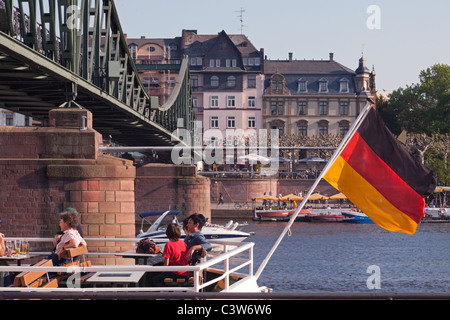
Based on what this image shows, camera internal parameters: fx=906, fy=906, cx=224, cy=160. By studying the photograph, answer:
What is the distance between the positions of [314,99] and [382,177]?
345ft

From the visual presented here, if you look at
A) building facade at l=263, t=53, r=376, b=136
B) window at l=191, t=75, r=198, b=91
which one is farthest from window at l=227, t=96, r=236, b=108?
window at l=191, t=75, r=198, b=91

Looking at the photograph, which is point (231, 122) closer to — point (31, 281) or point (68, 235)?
point (68, 235)

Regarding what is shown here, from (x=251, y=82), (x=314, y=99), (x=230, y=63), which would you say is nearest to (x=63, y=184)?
(x=230, y=63)

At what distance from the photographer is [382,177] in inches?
430

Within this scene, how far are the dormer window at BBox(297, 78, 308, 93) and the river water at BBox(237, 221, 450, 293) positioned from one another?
167 feet

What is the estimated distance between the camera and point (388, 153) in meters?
11.0

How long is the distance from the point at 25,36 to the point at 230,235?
24.7 metres

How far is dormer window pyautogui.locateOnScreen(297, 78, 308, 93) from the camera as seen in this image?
115 meters

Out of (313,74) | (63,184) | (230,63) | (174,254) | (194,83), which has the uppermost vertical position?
(230,63)

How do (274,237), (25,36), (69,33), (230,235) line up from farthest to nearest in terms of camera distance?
(274,237) < (230,235) < (69,33) < (25,36)

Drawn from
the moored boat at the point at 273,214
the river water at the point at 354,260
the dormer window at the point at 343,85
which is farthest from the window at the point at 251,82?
the river water at the point at 354,260

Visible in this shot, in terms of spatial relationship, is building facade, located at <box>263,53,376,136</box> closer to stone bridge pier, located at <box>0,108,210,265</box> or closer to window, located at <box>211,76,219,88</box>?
window, located at <box>211,76,219,88</box>
